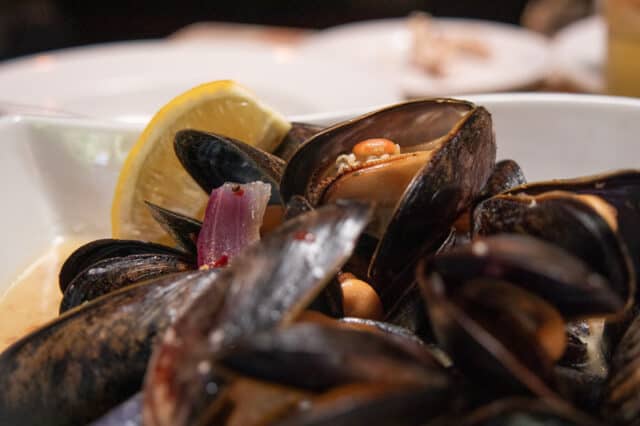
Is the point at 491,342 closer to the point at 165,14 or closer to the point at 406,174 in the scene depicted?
the point at 406,174

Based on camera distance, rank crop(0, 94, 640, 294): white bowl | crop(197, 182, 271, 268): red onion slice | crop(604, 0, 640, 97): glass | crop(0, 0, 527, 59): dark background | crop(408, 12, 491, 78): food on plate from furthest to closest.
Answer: crop(0, 0, 527, 59): dark background < crop(408, 12, 491, 78): food on plate < crop(604, 0, 640, 97): glass < crop(0, 94, 640, 294): white bowl < crop(197, 182, 271, 268): red onion slice

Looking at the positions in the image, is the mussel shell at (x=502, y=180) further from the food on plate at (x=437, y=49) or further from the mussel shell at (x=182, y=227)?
the food on plate at (x=437, y=49)

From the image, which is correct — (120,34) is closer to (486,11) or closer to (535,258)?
(486,11)

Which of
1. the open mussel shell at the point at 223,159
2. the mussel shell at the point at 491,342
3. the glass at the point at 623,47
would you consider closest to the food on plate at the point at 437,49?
the glass at the point at 623,47

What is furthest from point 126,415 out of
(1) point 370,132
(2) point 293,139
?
(2) point 293,139

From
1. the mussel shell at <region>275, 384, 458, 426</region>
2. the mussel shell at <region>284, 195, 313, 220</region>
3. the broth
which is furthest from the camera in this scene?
the broth

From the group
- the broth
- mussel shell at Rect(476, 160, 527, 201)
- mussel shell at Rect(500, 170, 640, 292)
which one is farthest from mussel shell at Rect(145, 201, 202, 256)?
mussel shell at Rect(500, 170, 640, 292)

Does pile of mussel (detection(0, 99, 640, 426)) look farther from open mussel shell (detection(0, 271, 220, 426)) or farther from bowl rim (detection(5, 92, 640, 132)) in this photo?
bowl rim (detection(5, 92, 640, 132))
